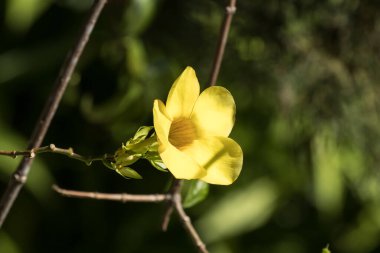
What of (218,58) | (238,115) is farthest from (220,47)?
(238,115)

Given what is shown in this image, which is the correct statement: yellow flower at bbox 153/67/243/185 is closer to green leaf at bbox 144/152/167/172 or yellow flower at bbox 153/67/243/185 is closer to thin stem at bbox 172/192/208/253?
green leaf at bbox 144/152/167/172

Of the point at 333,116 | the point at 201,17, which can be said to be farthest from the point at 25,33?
the point at 333,116

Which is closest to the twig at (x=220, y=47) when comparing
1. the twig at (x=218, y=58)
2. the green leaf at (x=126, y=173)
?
the twig at (x=218, y=58)

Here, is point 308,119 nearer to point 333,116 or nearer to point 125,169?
point 333,116

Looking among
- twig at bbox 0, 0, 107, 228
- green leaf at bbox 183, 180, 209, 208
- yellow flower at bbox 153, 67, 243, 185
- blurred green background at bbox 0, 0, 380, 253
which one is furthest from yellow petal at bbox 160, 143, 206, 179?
blurred green background at bbox 0, 0, 380, 253

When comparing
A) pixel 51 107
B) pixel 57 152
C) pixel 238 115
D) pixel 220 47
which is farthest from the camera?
pixel 238 115

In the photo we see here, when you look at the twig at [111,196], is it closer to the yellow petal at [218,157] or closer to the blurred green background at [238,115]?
the yellow petal at [218,157]

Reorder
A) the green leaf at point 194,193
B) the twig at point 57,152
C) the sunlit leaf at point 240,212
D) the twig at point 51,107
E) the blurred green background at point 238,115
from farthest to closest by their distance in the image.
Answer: the sunlit leaf at point 240,212 → the blurred green background at point 238,115 → the green leaf at point 194,193 → the twig at point 51,107 → the twig at point 57,152

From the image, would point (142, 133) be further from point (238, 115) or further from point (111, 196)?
point (238, 115)
